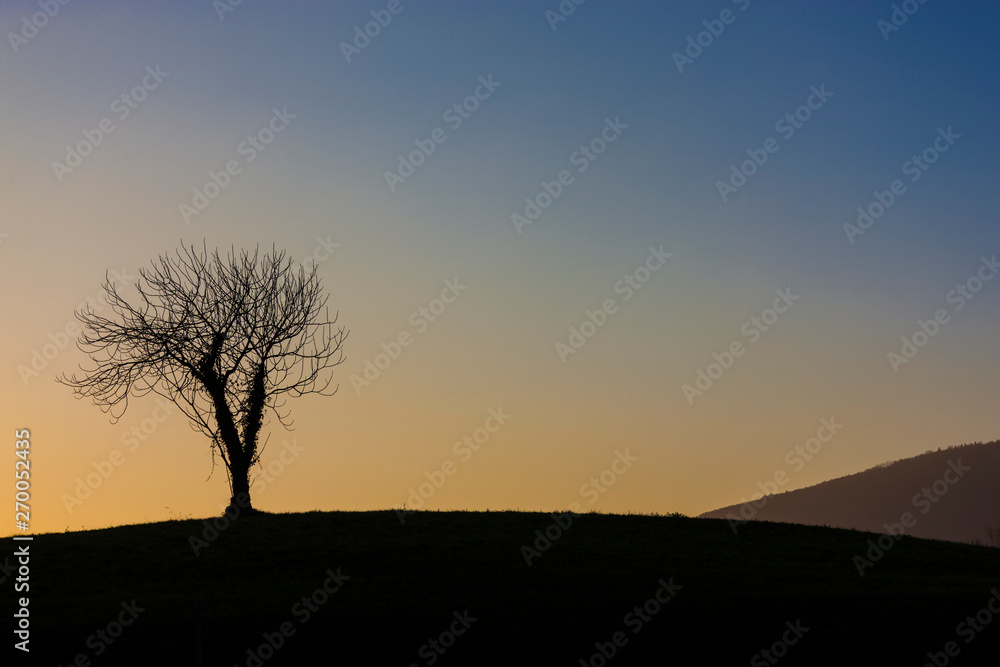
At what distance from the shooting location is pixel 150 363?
4716 centimetres

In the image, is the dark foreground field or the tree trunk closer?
the dark foreground field

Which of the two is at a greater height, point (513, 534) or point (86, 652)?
point (513, 534)

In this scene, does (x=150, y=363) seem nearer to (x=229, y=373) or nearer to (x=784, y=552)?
(x=229, y=373)

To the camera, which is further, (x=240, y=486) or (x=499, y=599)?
(x=240, y=486)

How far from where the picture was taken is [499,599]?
93.1 feet

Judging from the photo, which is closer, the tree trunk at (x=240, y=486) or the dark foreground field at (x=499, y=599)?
the dark foreground field at (x=499, y=599)

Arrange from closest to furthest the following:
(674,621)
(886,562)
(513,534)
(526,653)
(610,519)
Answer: (526,653)
(674,621)
(886,562)
(513,534)
(610,519)

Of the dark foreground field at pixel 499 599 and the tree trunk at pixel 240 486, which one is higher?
the tree trunk at pixel 240 486

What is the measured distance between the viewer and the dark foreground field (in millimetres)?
25000

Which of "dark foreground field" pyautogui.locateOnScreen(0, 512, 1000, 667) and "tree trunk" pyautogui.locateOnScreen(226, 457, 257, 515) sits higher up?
"tree trunk" pyautogui.locateOnScreen(226, 457, 257, 515)

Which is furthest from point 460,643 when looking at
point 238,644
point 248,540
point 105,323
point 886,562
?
point 105,323

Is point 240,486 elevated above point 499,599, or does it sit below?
above

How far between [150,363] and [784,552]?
30528 mm

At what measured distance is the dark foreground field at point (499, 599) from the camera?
2500cm
